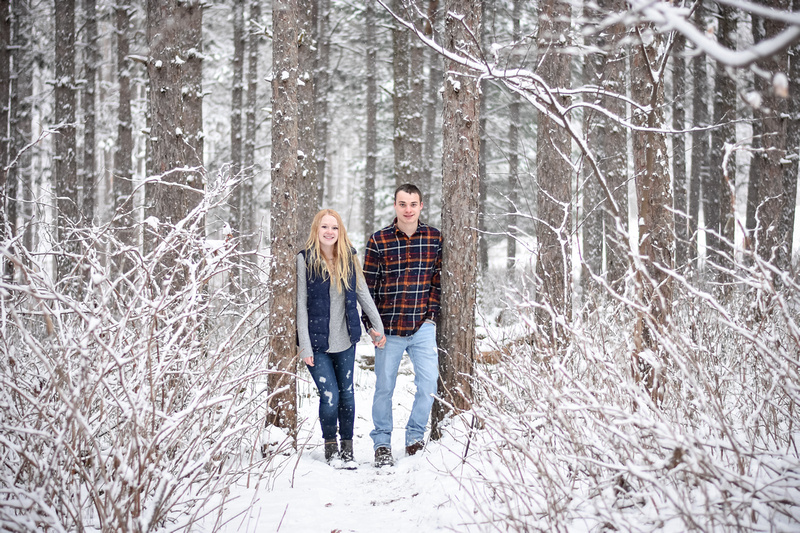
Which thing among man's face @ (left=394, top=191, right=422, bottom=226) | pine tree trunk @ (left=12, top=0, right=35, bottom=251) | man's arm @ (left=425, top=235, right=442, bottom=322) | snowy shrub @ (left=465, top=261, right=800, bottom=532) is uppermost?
pine tree trunk @ (left=12, top=0, right=35, bottom=251)

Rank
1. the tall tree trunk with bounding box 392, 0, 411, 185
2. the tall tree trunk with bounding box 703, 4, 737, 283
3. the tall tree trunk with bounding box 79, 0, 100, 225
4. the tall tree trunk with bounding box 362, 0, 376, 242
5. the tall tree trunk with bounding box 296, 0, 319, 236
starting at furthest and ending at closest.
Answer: the tall tree trunk with bounding box 362, 0, 376, 242, the tall tree trunk with bounding box 79, 0, 100, 225, the tall tree trunk with bounding box 703, 4, 737, 283, the tall tree trunk with bounding box 392, 0, 411, 185, the tall tree trunk with bounding box 296, 0, 319, 236

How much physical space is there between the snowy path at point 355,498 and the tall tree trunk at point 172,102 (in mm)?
2481

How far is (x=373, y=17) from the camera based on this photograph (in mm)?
13102

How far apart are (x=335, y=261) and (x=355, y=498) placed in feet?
5.71

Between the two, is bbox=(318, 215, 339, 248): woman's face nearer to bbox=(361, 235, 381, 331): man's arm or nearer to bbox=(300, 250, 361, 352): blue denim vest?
bbox=(300, 250, 361, 352): blue denim vest

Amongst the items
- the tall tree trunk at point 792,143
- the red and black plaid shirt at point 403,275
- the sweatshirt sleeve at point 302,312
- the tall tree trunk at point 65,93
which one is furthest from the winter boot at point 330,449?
the tall tree trunk at point 65,93

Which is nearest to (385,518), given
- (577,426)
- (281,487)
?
(281,487)

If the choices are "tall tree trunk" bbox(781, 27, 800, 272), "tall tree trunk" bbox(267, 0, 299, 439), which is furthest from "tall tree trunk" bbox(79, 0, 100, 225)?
"tall tree trunk" bbox(781, 27, 800, 272)

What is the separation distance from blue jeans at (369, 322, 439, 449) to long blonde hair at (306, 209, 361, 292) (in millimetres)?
617

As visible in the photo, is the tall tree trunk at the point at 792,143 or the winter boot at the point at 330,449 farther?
the tall tree trunk at the point at 792,143

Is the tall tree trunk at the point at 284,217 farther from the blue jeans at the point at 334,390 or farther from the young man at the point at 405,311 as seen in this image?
the young man at the point at 405,311

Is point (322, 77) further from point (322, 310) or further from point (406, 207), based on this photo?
point (322, 310)

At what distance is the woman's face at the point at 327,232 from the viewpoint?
13.4 ft

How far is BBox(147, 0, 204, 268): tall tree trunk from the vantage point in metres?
5.12
